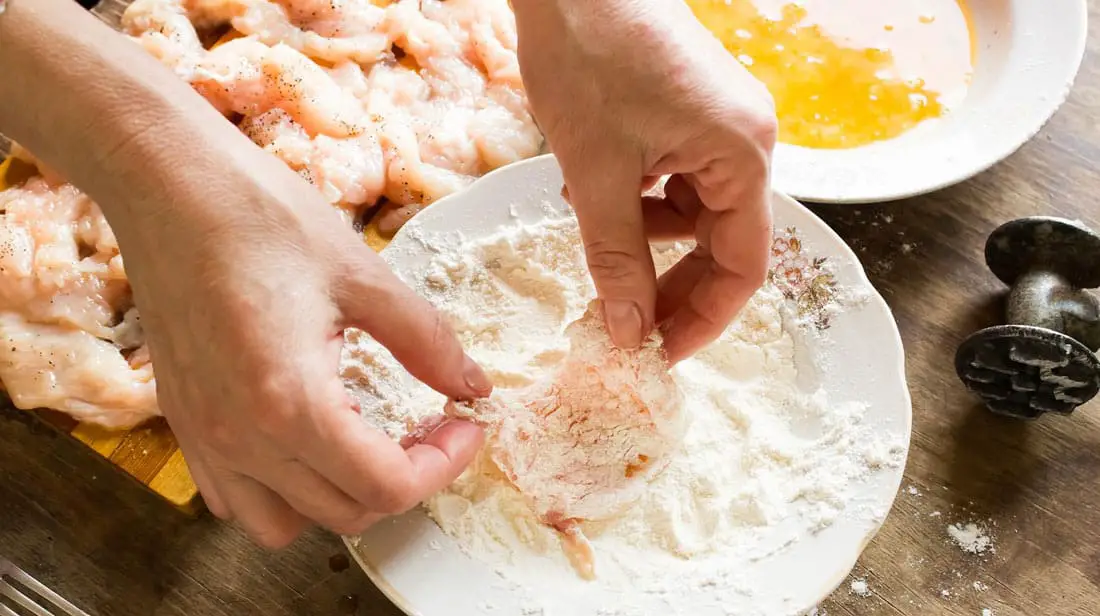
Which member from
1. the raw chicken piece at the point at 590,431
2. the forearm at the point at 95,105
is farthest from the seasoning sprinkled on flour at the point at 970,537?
the forearm at the point at 95,105

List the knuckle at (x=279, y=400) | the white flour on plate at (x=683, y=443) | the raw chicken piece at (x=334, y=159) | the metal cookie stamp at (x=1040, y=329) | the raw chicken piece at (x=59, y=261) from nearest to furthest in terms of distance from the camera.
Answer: the knuckle at (x=279, y=400), the white flour on plate at (x=683, y=443), the metal cookie stamp at (x=1040, y=329), the raw chicken piece at (x=59, y=261), the raw chicken piece at (x=334, y=159)

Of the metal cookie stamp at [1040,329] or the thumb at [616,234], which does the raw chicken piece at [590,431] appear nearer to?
the thumb at [616,234]

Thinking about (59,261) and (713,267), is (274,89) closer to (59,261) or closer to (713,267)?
(59,261)

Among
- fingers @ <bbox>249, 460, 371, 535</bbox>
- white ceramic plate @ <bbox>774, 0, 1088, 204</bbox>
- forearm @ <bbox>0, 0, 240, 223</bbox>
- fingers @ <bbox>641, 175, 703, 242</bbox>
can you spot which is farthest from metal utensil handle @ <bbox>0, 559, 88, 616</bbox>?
white ceramic plate @ <bbox>774, 0, 1088, 204</bbox>

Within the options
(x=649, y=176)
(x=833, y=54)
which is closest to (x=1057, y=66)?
(x=833, y=54)

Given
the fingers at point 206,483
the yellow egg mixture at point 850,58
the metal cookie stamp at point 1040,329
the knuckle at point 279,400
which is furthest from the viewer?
the yellow egg mixture at point 850,58

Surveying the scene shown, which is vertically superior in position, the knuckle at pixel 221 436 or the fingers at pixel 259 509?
the knuckle at pixel 221 436

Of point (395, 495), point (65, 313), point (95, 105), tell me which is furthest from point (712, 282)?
point (65, 313)
